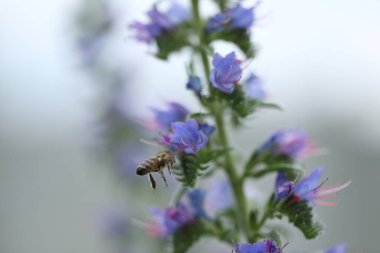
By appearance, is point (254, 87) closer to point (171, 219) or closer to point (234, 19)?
point (234, 19)

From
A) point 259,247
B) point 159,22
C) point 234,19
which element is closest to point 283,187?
point 259,247

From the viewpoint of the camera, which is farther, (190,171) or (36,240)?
(36,240)

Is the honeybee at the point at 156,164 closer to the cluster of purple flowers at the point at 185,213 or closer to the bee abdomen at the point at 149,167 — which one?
the bee abdomen at the point at 149,167

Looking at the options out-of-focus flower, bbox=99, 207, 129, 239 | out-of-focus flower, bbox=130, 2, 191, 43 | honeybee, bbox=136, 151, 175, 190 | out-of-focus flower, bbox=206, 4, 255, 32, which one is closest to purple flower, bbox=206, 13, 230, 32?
out-of-focus flower, bbox=206, 4, 255, 32

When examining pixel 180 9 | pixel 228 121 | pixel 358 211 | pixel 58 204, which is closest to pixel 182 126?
pixel 228 121

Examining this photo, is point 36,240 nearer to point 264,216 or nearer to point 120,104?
point 120,104

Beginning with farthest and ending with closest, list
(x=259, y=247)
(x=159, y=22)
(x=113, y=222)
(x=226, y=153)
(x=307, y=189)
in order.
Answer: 1. (x=113, y=222)
2. (x=159, y=22)
3. (x=226, y=153)
4. (x=307, y=189)
5. (x=259, y=247)
